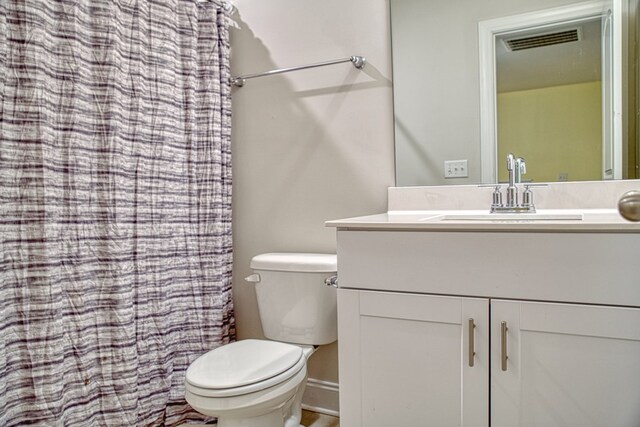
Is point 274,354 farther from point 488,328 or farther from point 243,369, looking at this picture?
point 488,328

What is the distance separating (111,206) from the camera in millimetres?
1487

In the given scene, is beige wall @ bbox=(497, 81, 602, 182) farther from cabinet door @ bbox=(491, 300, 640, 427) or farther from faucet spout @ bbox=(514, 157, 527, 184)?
cabinet door @ bbox=(491, 300, 640, 427)

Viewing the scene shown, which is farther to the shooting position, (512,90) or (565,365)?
(512,90)

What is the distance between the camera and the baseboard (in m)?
1.89

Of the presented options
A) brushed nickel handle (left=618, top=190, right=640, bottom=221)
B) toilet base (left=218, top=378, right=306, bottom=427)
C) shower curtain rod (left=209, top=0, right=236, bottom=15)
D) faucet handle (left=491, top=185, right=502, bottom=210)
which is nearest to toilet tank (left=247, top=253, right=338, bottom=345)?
toilet base (left=218, top=378, right=306, bottom=427)

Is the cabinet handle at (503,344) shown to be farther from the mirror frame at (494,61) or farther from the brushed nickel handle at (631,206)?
the mirror frame at (494,61)

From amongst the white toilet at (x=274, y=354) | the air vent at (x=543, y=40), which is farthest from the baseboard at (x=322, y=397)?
the air vent at (x=543, y=40)

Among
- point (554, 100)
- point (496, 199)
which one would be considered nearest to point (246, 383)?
point (496, 199)

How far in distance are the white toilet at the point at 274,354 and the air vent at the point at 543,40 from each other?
1.09 m

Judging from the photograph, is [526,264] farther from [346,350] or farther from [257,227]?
[257,227]

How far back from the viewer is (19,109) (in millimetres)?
1242

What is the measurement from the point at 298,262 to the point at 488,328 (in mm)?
809

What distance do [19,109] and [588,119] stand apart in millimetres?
1883

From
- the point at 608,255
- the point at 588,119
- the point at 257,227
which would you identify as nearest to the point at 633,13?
the point at 588,119
